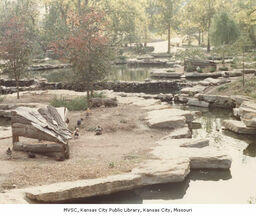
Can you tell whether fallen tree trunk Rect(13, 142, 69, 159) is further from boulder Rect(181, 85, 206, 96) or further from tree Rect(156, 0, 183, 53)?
tree Rect(156, 0, 183, 53)

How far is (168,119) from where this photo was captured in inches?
568

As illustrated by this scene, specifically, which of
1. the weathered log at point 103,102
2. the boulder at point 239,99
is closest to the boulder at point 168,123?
the weathered log at point 103,102

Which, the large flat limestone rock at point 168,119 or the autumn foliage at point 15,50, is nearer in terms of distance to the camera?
the large flat limestone rock at point 168,119

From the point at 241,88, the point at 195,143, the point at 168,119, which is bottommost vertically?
the point at 195,143

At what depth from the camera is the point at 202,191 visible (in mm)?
9852

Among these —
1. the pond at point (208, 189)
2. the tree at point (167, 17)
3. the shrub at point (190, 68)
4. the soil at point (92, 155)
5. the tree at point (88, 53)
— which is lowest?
the pond at point (208, 189)

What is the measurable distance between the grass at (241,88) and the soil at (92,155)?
24.2ft

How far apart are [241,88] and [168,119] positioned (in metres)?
8.89

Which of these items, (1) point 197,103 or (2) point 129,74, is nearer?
(1) point 197,103

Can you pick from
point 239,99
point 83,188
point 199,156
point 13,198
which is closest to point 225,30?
point 239,99

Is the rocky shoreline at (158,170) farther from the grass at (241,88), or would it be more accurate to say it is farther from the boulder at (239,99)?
the grass at (241,88)

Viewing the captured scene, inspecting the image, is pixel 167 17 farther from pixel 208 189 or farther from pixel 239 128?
pixel 208 189

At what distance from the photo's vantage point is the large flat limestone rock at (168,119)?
1423 centimetres

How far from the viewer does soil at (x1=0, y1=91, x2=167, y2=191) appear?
30.9 ft
